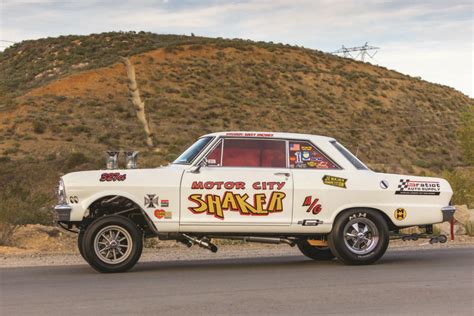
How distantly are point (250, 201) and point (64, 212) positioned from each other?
8.27 ft

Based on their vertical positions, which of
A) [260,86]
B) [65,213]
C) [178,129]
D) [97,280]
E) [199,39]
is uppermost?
[199,39]

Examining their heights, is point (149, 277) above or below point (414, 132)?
below

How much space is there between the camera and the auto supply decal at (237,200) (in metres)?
11.0

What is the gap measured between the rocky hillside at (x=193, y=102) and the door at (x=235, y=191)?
26221mm

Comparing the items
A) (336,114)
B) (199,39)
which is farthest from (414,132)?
(199,39)

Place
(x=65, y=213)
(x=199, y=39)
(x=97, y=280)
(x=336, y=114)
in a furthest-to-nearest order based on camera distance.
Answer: (x=199, y=39) → (x=336, y=114) → (x=65, y=213) → (x=97, y=280)

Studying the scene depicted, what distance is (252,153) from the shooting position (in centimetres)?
1134

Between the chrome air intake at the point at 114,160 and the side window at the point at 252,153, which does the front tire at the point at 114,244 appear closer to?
the chrome air intake at the point at 114,160

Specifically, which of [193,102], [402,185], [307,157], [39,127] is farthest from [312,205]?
[193,102]

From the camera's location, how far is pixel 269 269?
11.2 m

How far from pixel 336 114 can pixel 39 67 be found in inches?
1267

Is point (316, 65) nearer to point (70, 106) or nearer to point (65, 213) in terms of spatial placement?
point (70, 106)

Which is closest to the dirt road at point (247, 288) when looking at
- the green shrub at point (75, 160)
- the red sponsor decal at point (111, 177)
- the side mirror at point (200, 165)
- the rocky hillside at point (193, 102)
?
the red sponsor decal at point (111, 177)

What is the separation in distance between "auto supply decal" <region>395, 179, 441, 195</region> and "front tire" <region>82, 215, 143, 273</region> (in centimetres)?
383
